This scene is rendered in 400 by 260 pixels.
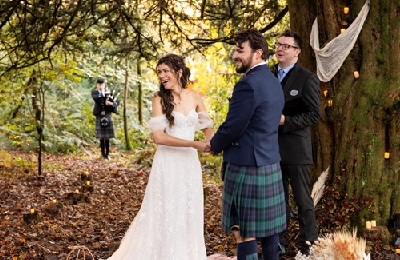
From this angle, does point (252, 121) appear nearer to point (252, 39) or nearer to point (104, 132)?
point (252, 39)

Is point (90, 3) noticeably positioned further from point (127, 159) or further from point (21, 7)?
point (127, 159)

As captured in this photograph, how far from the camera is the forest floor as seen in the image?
5.18 m

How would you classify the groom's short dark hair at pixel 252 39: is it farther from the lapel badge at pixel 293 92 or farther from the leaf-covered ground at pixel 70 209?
the leaf-covered ground at pixel 70 209

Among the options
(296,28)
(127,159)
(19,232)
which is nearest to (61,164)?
(127,159)

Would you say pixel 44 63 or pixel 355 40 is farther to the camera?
pixel 44 63

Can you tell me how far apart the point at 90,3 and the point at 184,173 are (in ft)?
12.9

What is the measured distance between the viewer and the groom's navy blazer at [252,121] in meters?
3.46

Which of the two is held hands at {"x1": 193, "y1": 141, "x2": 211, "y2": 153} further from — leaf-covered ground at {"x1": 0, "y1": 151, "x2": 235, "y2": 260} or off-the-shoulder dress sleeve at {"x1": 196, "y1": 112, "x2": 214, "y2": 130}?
leaf-covered ground at {"x1": 0, "y1": 151, "x2": 235, "y2": 260}

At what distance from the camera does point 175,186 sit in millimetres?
4430

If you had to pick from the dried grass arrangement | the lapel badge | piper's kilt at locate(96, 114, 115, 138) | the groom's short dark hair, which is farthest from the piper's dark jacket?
the dried grass arrangement

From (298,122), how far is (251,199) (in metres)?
0.98

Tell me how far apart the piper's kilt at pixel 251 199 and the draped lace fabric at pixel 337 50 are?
186 cm

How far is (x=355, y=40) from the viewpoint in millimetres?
5188

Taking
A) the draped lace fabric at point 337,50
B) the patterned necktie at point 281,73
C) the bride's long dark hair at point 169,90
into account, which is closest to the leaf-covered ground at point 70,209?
the bride's long dark hair at point 169,90
